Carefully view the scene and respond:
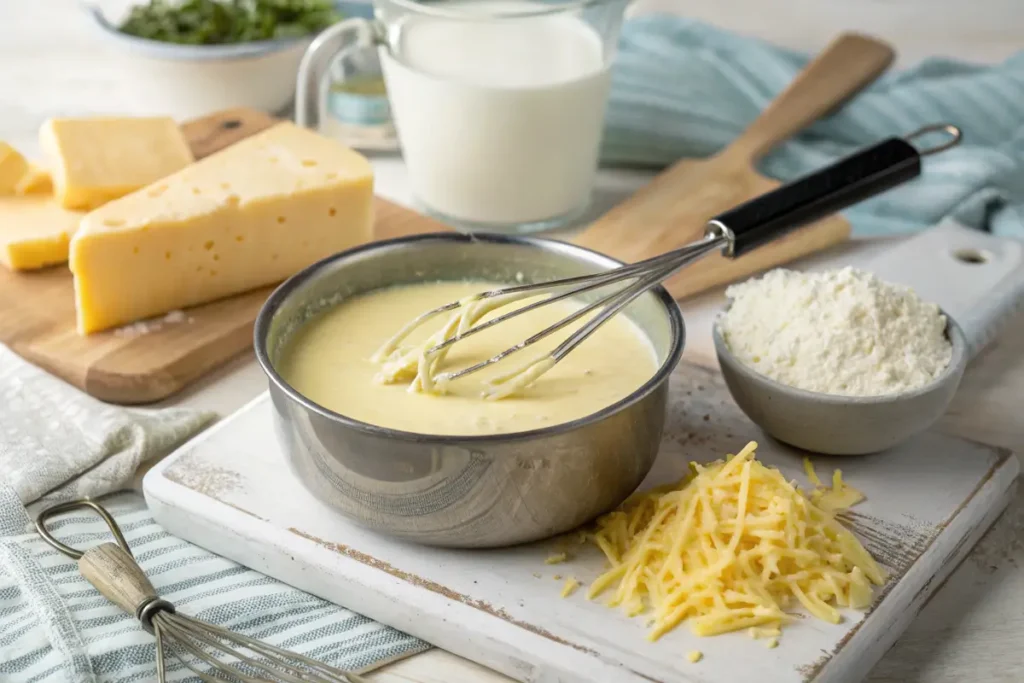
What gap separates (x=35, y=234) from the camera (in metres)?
2.20

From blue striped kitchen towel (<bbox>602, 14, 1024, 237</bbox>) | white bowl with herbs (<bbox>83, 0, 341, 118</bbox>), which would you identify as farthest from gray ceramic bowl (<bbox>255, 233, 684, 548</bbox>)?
white bowl with herbs (<bbox>83, 0, 341, 118</bbox>)

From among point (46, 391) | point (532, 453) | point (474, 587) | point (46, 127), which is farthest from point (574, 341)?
point (46, 127)

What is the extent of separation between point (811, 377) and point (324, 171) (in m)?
1.02

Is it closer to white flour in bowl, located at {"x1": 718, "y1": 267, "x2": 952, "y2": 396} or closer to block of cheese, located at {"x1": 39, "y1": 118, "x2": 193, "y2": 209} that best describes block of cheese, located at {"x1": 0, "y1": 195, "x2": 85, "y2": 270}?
block of cheese, located at {"x1": 39, "y1": 118, "x2": 193, "y2": 209}

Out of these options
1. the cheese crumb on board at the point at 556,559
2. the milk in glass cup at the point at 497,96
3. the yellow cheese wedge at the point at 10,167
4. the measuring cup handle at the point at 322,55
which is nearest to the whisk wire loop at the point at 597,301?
the cheese crumb on board at the point at 556,559

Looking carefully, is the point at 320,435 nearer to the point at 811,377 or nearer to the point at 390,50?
the point at 811,377

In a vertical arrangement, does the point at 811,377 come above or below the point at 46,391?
above

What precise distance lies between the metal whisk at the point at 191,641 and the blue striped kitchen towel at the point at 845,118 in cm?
155

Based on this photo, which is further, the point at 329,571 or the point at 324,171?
the point at 324,171

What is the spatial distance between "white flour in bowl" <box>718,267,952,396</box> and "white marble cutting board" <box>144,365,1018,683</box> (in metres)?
0.13

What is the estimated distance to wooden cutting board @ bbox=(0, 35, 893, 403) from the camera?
78.3 inches

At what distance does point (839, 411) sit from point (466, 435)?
1.73ft

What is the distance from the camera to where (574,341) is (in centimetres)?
157

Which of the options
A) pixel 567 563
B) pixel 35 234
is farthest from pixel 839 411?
pixel 35 234
